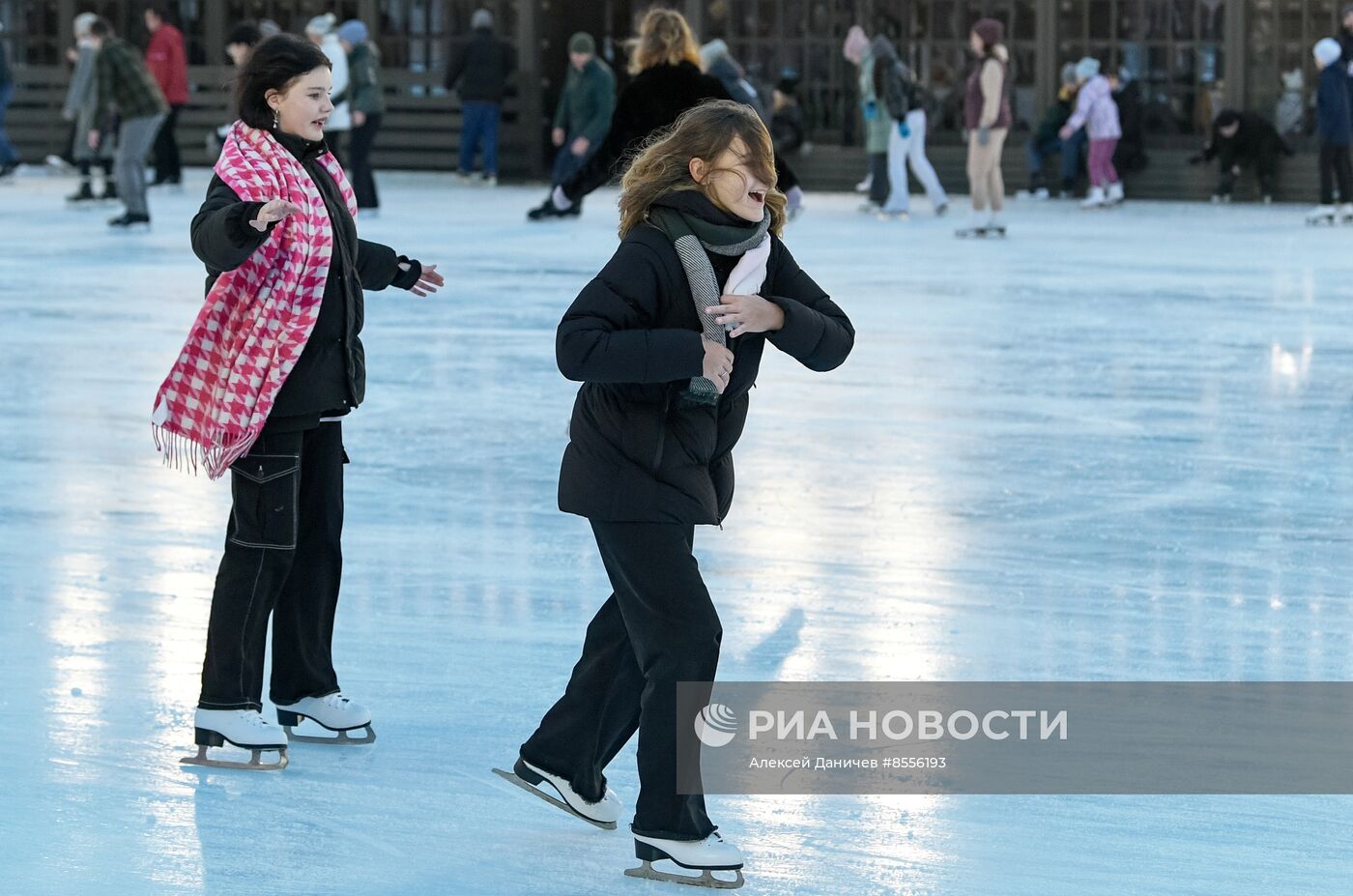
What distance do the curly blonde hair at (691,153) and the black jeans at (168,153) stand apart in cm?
1862

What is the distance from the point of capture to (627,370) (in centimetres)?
327

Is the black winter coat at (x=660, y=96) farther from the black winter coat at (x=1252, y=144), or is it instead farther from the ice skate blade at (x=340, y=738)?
the black winter coat at (x=1252, y=144)

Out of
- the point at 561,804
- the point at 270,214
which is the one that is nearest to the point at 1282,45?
the point at 270,214

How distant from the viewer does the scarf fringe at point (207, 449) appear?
12.9ft

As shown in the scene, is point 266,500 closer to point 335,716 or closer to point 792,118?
point 335,716

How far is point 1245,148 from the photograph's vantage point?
2105cm

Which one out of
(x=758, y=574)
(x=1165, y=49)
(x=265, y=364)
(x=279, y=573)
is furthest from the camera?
(x=1165, y=49)

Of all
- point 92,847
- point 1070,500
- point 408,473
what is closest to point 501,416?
point 408,473

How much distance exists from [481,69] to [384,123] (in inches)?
101

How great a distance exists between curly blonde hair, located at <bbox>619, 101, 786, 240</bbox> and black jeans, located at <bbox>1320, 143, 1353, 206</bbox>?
15.5m

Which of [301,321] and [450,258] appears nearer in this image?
[301,321]

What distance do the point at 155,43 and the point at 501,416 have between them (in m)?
14.5

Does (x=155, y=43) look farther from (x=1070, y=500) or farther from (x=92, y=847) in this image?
(x=92, y=847)

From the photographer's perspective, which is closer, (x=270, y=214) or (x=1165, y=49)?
(x=270, y=214)
